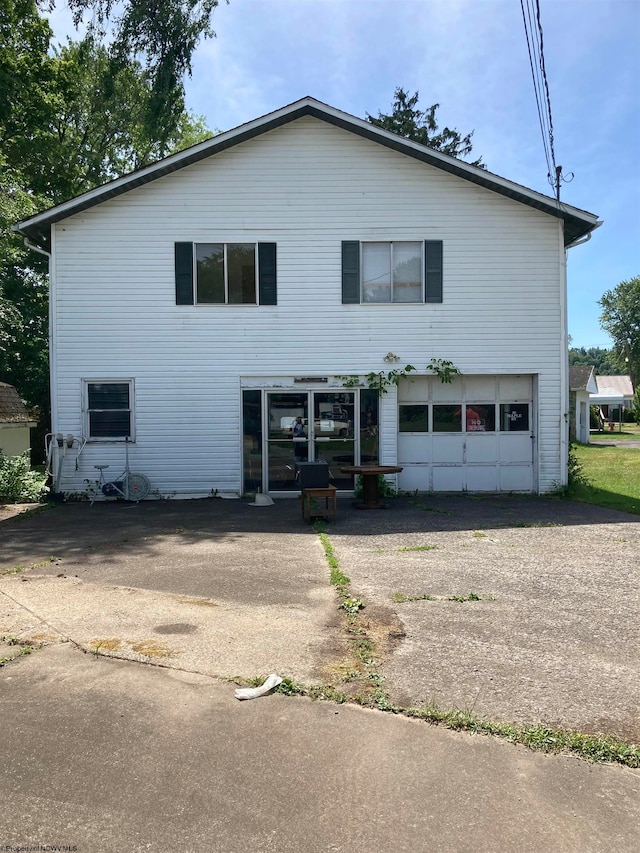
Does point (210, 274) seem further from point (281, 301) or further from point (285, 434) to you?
point (285, 434)

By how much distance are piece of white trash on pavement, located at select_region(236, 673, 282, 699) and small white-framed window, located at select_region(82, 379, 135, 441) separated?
10.4m

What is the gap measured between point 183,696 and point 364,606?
2354 mm

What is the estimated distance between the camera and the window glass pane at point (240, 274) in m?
13.9

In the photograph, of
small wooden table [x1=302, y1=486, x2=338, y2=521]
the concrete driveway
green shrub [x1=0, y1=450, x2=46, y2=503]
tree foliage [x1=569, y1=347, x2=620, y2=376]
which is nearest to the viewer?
the concrete driveway

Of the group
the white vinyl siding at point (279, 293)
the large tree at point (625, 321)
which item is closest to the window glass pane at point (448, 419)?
the white vinyl siding at point (279, 293)

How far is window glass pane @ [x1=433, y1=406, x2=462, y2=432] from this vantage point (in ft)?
47.2

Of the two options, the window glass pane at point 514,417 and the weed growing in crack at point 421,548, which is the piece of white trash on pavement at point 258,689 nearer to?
the weed growing in crack at point 421,548

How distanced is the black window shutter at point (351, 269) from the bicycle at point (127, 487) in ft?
18.9

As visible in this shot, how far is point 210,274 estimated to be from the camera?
13.9 meters

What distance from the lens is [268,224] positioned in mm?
13875

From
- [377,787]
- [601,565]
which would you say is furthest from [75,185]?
[377,787]

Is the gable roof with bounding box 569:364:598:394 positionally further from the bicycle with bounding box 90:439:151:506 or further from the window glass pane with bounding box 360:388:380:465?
the bicycle with bounding box 90:439:151:506

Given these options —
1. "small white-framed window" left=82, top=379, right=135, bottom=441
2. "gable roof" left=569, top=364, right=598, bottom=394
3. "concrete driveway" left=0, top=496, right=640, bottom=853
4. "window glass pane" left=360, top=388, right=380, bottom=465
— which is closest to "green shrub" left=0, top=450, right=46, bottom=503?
"small white-framed window" left=82, top=379, right=135, bottom=441

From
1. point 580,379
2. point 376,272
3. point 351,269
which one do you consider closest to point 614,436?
point 580,379
